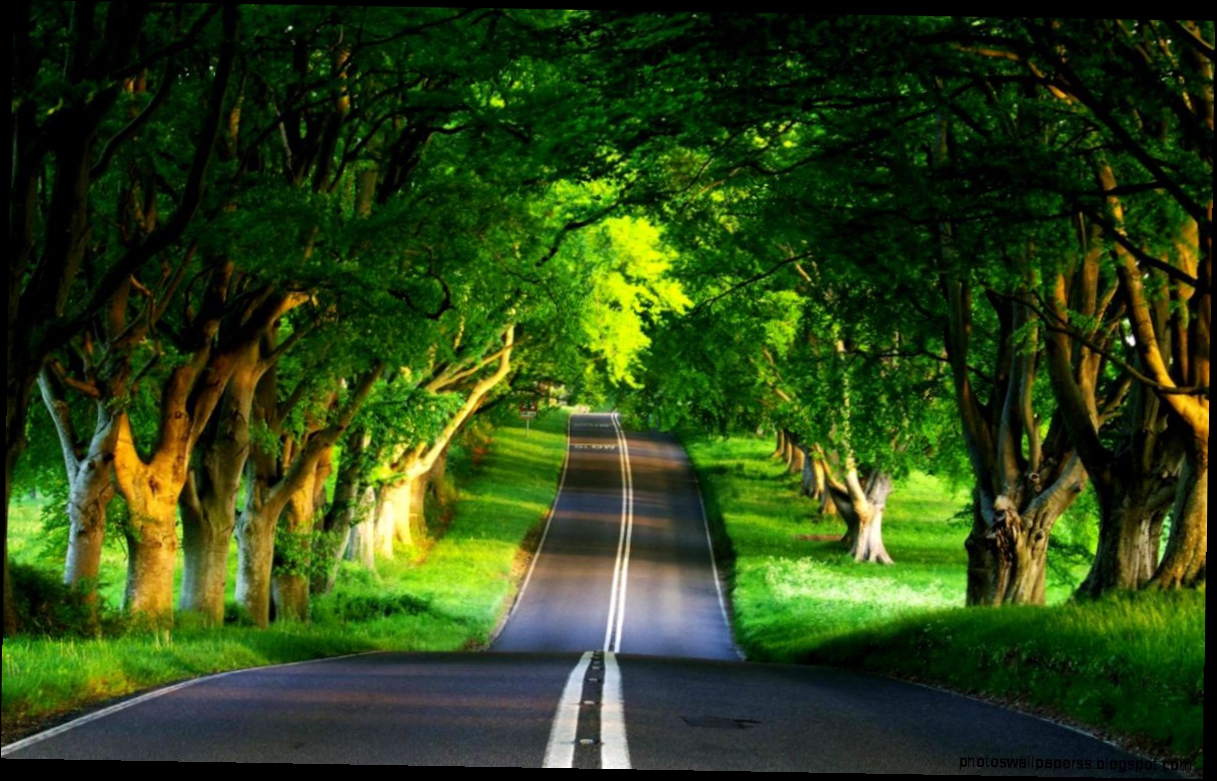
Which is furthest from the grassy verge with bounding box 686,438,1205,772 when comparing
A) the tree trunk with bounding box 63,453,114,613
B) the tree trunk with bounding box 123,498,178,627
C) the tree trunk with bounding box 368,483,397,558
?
the tree trunk with bounding box 368,483,397,558

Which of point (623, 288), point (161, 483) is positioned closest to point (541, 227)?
Answer: point (161, 483)

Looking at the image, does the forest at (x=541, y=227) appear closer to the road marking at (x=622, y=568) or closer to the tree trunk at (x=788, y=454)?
the road marking at (x=622, y=568)

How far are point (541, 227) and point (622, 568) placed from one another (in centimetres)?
2547

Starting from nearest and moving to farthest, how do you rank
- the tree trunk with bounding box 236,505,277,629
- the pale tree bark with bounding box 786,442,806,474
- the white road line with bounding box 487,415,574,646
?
1. the tree trunk with bounding box 236,505,277,629
2. the white road line with bounding box 487,415,574,646
3. the pale tree bark with bounding box 786,442,806,474

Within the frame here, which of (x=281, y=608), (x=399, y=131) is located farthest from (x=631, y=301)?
(x=399, y=131)

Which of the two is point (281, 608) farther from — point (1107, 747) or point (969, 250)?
point (1107, 747)

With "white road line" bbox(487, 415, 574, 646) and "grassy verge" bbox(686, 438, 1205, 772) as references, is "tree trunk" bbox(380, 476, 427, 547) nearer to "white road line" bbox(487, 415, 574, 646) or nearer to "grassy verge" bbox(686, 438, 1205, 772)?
"white road line" bbox(487, 415, 574, 646)

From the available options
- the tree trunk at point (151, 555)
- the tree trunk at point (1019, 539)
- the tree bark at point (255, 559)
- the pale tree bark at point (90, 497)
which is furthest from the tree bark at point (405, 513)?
the tree trunk at point (1019, 539)

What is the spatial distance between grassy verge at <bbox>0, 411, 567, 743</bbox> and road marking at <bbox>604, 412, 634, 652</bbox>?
2.84 metres

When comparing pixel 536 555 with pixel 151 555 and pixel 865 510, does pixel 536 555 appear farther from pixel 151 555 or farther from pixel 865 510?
pixel 151 555

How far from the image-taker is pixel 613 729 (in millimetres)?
9383

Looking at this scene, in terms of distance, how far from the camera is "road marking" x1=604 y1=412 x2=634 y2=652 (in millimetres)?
33375

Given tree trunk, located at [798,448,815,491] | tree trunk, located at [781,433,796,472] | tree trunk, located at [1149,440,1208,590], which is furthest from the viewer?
tree trunk, located at [781,433,796,472]

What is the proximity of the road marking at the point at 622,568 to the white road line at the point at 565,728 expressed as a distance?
61.1ft
